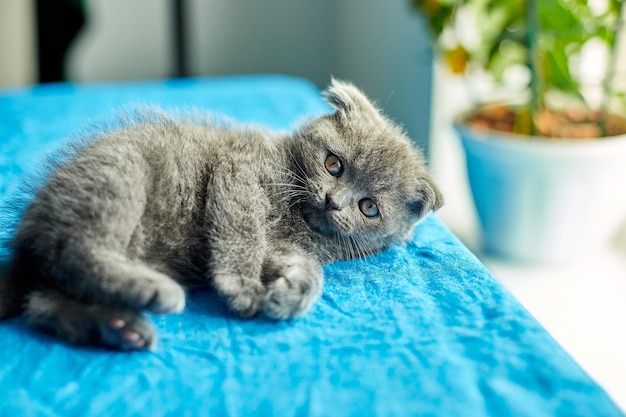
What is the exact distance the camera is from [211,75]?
4234mm

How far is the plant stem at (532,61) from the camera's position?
1995 mm

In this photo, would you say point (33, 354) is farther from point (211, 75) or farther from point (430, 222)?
point (211, 75)

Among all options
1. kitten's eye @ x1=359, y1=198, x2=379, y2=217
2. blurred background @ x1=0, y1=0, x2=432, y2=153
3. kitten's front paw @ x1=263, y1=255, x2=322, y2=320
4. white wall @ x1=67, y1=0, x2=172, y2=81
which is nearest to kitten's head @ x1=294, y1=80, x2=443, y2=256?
kitten's eye @ x1=359, y1=198, x2=379, y2=217

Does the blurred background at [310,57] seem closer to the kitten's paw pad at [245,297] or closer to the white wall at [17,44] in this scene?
the white wall at [17,44]

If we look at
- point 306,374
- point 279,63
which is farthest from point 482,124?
point 279,63

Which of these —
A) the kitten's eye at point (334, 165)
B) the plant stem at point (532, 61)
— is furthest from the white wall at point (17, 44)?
the kitten's eye at point (334, 165)

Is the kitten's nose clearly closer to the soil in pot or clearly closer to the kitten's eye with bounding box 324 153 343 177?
the kitten's eye with bounding box 324 153 343 177

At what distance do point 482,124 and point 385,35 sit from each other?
1358 millimetres

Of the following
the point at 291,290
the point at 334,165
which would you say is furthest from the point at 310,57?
the point at 291,290

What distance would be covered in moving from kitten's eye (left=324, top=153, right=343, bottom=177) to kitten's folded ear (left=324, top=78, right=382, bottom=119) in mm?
114

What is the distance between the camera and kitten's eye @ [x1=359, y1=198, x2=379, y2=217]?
128 centimetres

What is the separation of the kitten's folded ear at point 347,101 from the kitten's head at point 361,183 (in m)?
0.02

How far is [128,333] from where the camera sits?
3.24ft

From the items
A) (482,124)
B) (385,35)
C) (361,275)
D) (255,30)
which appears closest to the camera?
(361,275)
